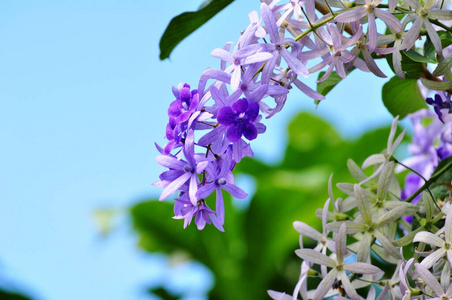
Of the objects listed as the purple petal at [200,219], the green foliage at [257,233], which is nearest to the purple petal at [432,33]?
the purple petal at [200,219]

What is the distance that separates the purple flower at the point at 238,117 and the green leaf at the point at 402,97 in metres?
0.30

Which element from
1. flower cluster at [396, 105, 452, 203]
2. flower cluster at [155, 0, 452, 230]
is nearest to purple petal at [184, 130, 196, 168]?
flower cluster at [155, 0, 452, 230]

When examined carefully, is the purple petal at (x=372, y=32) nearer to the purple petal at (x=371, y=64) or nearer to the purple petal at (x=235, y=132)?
the purple petal at (x=371, y=64)

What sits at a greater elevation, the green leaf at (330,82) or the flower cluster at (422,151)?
the green leaf at (330,82)

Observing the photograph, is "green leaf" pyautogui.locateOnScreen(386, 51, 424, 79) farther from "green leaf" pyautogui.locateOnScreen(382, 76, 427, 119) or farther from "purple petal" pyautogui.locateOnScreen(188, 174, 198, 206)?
"purple petal" pyautogui.locateOnScreen(188, 174, 198, 206)

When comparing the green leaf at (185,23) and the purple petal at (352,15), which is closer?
the purple petal at (352,15)

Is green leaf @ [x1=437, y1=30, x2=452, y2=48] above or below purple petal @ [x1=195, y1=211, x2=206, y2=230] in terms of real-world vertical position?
above

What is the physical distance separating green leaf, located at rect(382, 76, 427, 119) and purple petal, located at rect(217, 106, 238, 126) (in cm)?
31

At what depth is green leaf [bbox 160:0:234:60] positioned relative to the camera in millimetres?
549

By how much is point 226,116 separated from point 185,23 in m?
0.23

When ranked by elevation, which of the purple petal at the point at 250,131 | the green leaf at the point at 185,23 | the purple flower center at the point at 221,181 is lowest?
the purple flower center at the point at 221,181

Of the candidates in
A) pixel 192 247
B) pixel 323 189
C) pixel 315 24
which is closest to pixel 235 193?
pixel 315 24

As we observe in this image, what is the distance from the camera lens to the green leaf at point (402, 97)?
2.04 feet

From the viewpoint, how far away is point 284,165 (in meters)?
3.62
